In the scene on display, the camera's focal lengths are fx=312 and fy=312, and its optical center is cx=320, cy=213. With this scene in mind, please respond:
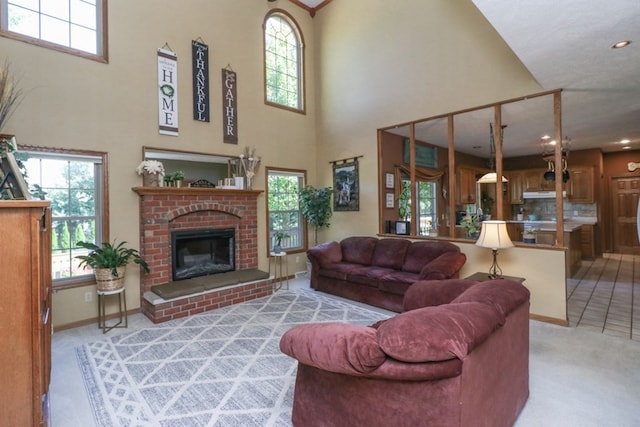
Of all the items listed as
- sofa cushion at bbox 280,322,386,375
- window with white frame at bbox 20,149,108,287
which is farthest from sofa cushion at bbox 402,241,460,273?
window with white frame at bbox 20,149,108,287

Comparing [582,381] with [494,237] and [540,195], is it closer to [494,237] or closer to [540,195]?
[494,237]

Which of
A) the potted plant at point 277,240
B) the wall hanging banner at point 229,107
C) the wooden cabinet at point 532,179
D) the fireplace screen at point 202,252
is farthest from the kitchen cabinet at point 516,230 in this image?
the wall hanging banner at point 229,107

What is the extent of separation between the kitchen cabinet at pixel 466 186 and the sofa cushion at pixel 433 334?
6184 millimetres

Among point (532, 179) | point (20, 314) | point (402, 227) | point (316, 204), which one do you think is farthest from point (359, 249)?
point (532, 179)

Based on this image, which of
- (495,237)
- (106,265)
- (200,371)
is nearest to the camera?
(200,371)

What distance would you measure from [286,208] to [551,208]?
6719 mm

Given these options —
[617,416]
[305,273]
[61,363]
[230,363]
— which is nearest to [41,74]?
[61,363]

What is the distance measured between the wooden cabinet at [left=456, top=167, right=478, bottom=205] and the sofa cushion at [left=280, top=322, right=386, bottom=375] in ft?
21.0

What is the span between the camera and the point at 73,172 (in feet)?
12.5

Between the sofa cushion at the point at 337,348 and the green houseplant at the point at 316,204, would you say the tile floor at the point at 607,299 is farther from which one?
the green houseplant at the point at 316,204

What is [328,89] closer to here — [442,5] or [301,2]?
[301,2]

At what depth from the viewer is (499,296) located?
1.80m

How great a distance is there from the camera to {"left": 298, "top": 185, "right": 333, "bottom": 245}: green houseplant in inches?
228

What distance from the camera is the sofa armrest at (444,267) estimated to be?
12.5ft
